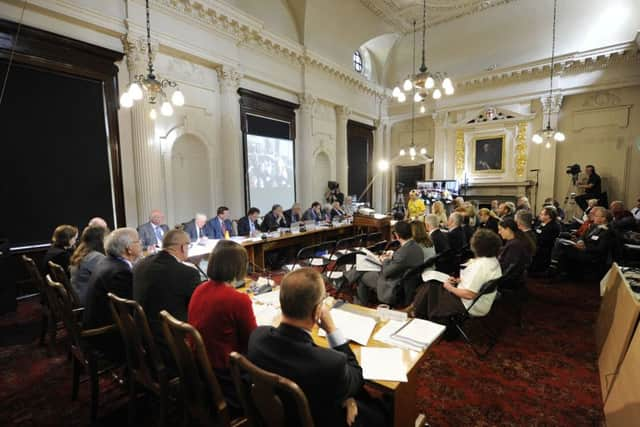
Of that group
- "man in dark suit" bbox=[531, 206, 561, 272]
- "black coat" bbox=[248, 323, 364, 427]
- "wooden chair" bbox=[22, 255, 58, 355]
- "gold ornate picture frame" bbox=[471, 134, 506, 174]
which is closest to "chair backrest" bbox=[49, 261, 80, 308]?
"wooden chair" bbox=[22, 255, 58, 355]

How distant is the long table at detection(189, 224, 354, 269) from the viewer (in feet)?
13.6

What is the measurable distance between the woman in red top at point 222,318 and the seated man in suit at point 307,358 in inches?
13.0

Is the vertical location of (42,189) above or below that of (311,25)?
below

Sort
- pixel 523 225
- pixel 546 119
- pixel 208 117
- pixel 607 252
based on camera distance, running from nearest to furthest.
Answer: pixel 523 225 < pixel 607 252 < pixel 208 117 < pixel 546 119

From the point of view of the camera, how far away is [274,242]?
5223 mm

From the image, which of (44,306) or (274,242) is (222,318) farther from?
(274,242)

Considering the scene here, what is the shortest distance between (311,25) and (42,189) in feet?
23.0

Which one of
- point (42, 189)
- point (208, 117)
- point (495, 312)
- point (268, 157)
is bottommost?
point (495, 312)

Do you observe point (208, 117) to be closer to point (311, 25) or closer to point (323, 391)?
point (311, 25)

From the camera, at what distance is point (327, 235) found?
6.71 m

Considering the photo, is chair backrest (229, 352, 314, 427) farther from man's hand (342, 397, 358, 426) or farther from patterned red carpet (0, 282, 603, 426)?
patterned red carpet (0, 282, 603, 426)

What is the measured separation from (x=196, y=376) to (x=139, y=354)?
562 mm

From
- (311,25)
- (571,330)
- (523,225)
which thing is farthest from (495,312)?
(311,25)

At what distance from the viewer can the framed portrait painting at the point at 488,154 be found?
9.96 metres
